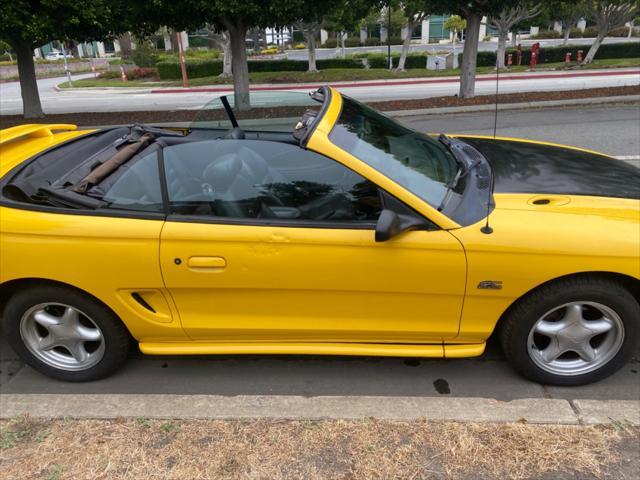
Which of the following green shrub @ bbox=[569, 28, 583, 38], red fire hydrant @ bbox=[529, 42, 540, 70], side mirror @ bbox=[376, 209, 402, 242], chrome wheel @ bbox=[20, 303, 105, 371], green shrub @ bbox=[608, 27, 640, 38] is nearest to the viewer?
side mirror @ bbox=[376, 209, 402, 242]

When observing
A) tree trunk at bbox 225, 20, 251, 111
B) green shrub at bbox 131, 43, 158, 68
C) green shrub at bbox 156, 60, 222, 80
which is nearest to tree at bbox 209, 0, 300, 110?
tree trunk at bbox 225, 20, 251, 111

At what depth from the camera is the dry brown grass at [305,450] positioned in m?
2.13

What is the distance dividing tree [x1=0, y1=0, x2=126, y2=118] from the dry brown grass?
9.85 meters

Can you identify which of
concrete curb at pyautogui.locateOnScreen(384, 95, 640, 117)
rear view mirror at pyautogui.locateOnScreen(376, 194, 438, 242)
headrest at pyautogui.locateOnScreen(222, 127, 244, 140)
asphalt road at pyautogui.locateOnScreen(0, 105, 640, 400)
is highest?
headrest at pyautogui.locateOnScreen(222, 127, 244, 140)

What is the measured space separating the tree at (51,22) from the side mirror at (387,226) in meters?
10.3

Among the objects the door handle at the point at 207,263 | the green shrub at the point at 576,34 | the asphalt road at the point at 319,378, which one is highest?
the green shrub at the point at 576,34

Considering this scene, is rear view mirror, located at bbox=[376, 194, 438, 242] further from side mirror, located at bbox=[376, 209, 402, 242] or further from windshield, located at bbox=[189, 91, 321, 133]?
windshield, located at bbox=[189, 91, 321, 133]

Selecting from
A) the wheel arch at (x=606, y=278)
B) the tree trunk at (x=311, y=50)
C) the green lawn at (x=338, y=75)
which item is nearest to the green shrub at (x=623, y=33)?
the green lawn at (x=338, y=75)

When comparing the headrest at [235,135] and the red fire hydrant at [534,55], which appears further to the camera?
the red fire hydrant at [534,55]

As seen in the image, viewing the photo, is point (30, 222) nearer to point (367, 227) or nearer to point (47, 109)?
point (367, 227)

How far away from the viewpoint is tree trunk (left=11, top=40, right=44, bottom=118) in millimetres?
11383

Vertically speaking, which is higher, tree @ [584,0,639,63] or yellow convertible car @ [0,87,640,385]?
tree @ [584,0,639,63]

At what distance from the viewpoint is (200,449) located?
2.27m

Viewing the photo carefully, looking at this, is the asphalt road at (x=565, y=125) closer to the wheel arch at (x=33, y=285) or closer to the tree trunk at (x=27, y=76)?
the wheel arch at (x=33, y=285)
